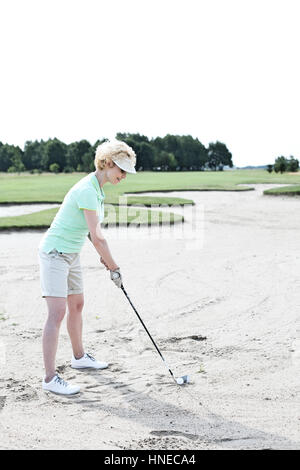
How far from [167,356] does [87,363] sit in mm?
821

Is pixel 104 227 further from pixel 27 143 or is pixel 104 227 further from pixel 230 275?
pixel 27 143

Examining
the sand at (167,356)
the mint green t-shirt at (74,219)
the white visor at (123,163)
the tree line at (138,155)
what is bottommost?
the sand at (167,356)

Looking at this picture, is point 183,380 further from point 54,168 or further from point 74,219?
point 54,168

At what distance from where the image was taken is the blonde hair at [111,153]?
4.55m

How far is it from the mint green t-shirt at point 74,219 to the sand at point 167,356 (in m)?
1.26

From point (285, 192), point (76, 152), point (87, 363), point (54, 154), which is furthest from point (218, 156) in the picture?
point (87, 363)

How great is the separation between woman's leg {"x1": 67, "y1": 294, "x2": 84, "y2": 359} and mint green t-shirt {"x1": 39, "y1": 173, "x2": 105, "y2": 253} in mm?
581

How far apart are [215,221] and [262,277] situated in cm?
750

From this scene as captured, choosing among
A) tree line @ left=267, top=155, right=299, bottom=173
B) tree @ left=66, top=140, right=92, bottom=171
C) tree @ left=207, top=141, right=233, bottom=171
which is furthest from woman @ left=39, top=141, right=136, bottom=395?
tree @ left=207, top=141, right=233, bottom=171

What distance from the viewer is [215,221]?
53.6 ft

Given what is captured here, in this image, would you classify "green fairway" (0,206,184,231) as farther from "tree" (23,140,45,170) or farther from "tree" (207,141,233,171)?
"tree" (207,141,233,171)

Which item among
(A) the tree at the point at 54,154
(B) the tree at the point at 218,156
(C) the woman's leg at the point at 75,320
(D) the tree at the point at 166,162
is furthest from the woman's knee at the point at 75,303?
(B) the tree at the point at 218,156

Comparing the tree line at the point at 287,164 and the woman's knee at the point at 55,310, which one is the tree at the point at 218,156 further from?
the woman's knee at the point at 55,310
